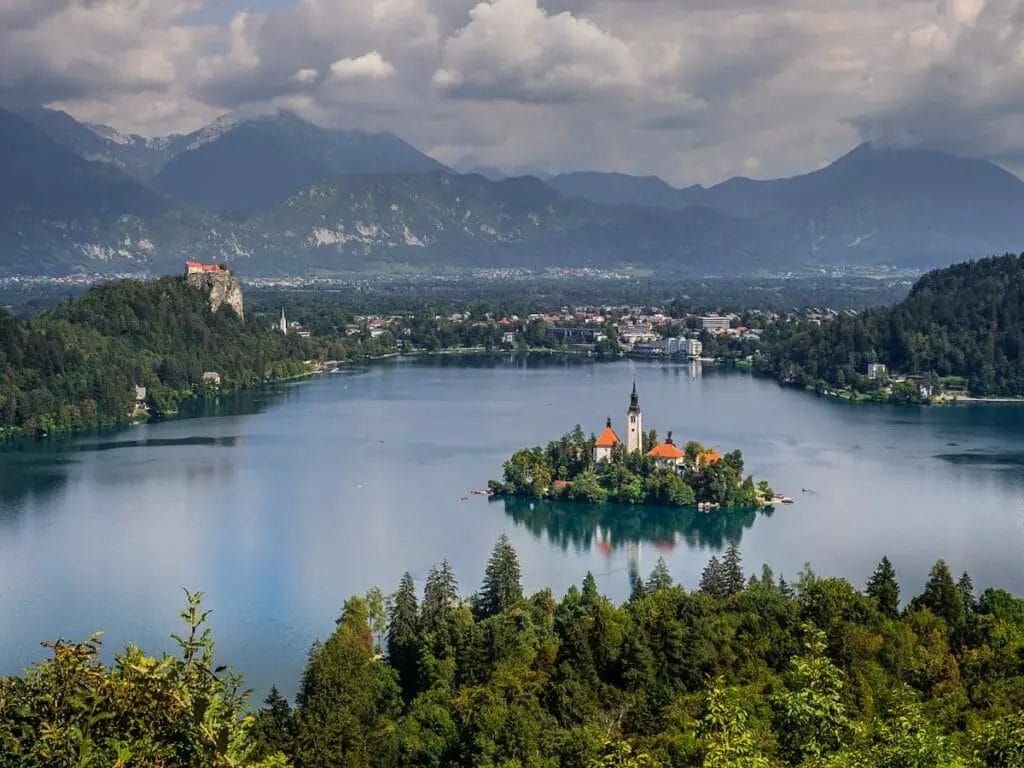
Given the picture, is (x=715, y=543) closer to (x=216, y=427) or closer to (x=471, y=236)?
(x=216, y=427)

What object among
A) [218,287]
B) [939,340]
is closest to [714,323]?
[939,340]

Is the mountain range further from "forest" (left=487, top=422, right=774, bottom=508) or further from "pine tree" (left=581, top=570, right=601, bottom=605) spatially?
"pine tree" (left=581, top=570, right=601, bottom=605)

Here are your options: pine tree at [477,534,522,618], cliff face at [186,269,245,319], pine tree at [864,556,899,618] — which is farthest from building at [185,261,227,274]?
pine tree at [864,556,899,618]

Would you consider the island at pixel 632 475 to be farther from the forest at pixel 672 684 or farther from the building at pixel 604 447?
the forest at pixel 672 684

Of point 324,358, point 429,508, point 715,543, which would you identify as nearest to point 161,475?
point 429,508

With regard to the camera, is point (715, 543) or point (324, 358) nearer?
point (715, 543)

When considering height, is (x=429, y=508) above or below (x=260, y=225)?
below
